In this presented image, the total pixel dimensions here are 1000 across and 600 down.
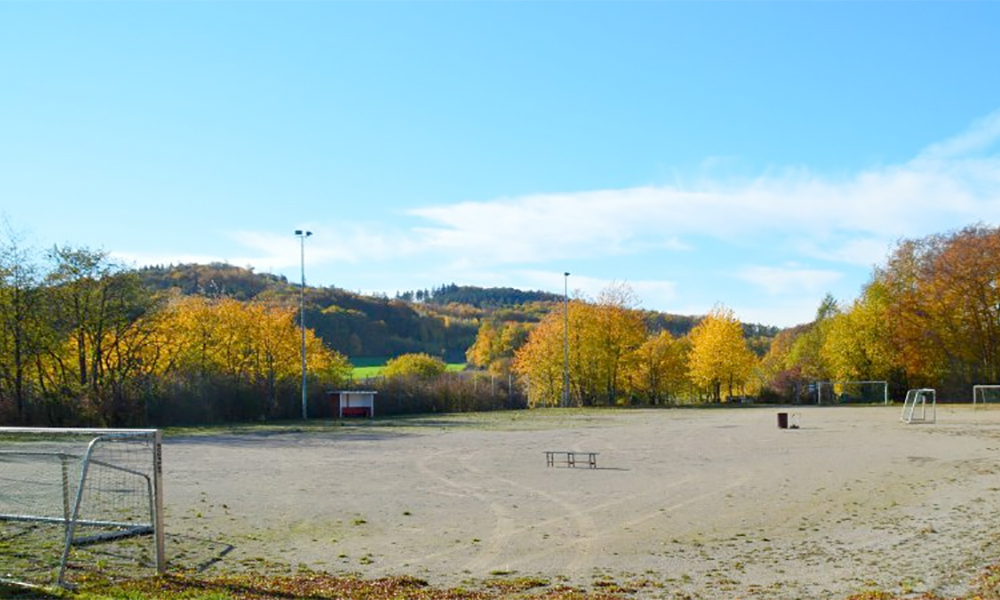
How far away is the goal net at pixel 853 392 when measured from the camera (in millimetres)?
70562

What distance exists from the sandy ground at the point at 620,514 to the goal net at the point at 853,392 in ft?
139

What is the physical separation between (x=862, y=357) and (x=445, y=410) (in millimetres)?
36928

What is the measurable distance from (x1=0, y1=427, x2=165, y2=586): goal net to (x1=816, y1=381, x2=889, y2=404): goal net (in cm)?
6572

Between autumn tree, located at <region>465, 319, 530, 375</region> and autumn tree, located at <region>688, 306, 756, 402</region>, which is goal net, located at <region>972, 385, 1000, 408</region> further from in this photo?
autumn tree, located at <region>465, 319, 530, 375</region>

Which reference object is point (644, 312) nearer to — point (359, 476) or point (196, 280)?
point (359, 476)

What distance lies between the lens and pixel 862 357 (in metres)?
74.2

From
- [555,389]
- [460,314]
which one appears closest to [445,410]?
[555,389]

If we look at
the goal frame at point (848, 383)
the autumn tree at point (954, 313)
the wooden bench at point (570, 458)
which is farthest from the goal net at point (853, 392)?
the wooden bench at point (570, 458)

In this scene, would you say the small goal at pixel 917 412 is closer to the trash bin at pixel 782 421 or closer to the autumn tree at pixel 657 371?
the trash bin at pixel 782 421

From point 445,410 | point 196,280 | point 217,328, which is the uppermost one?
point 196,280

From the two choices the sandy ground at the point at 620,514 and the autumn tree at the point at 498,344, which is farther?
the autumn tree at the point at 498,344

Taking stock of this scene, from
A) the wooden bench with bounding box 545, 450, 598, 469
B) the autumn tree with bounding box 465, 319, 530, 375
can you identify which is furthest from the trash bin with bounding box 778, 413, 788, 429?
the autumn tree with bounding box 465, 319, 530, 375

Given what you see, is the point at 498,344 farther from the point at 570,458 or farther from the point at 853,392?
the point at 570,458

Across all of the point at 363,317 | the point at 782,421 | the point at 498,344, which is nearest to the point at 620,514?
the point at 782,421
